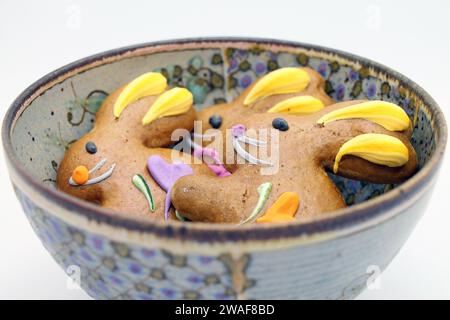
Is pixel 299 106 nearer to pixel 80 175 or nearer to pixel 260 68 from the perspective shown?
pixel 260 68

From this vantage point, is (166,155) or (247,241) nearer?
(247,241)

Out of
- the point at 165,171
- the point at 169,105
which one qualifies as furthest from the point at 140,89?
the point at 165,171

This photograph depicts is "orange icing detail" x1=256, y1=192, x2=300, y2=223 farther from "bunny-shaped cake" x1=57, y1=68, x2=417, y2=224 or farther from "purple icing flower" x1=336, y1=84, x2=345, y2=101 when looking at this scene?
"purple icing flower" x1=336, y1=84, x2=345, y2=101

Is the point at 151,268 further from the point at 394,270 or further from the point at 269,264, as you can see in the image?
the point at 394,270

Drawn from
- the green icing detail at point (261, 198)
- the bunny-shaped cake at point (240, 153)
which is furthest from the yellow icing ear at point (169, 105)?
the green icing detail at point (261, 198)

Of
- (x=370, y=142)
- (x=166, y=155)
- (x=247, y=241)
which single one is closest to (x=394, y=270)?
(x=370, y=142)

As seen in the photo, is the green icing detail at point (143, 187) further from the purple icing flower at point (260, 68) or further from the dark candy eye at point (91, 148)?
the purple icing flower at point (260, 68)

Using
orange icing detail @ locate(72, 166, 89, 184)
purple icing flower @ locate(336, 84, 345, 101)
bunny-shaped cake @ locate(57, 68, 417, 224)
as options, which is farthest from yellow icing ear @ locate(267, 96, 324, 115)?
orange icing detail @ locate(72, 166, 89, 184)

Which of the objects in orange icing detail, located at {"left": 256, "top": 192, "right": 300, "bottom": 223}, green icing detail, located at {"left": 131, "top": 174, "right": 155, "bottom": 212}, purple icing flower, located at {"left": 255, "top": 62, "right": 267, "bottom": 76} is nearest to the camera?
orange icing detail, located at {"left": 256, "top": 192, "right": 300, "bottom": 223}
